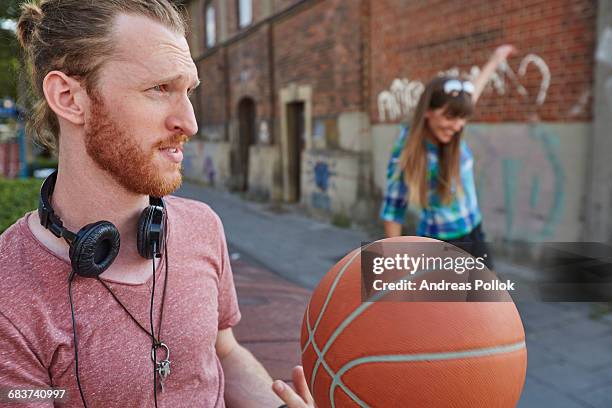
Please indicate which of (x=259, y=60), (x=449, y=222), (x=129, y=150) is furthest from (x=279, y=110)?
(x=129, y=150)

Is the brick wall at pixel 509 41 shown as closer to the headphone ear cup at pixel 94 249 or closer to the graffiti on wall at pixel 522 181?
the graffiti on wall at pixel 522 181

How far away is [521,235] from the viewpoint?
21.6 feet

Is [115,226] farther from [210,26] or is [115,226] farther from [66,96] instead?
[210,26]

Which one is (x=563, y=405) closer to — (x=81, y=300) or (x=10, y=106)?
(x=81, y=300)

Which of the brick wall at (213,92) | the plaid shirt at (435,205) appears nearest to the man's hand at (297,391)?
the plaid shirt at (435,205)

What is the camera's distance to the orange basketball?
1302 millimetres

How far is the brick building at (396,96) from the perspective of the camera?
19.5 feet

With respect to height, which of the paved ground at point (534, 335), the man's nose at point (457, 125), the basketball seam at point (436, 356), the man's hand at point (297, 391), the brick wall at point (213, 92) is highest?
the brick wall at point (213, 92)

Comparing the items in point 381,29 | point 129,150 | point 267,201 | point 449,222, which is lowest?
point 267,201

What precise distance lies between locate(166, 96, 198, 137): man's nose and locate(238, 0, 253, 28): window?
1428 cm

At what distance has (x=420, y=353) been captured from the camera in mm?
1308

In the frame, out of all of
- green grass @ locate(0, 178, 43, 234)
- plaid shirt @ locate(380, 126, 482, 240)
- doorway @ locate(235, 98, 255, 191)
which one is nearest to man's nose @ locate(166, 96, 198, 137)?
plaid shirt @ locate(380, 126, 482, 240)

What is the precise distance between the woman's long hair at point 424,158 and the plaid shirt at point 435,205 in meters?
0.03

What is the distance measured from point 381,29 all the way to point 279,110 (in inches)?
190
